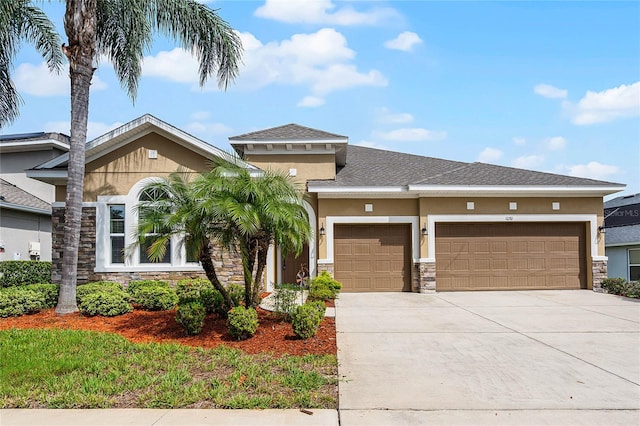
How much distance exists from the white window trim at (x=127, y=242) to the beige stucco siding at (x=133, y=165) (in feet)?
0.75

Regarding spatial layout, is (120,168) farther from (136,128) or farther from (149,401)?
Result: (149,401)

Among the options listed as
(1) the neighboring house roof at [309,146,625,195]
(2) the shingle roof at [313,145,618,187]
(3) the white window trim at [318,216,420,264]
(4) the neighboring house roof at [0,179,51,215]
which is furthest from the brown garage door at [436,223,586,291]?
(4) the neighboring house roof at [0,179,51,215]

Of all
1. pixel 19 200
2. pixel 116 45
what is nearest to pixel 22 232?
pixel 19 200

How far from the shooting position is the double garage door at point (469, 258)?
14477mm

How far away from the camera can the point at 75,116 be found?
10.5m

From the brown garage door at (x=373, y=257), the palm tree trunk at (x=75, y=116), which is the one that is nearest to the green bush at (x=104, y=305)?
the palm tree trunk at (x=75, y=116)

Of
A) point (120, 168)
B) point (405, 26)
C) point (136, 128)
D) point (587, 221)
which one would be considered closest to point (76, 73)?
point (136, 128)

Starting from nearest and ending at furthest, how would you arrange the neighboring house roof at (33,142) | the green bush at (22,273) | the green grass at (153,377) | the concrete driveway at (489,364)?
the concrete driveway at (489,364), the green grass at (153,377), the green bush at (22,273), the neighboring house roof at (33,142)

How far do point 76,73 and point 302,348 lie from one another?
825 cm

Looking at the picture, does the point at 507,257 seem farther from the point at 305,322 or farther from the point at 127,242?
the point at 127,242

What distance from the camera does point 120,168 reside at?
43.9ft

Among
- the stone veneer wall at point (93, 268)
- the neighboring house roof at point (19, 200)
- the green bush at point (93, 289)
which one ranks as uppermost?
the neighboring house roof at point (19, 200)

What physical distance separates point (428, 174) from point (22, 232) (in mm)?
14686

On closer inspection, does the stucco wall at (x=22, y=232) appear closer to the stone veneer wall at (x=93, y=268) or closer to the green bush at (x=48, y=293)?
the stone veneer wall at (x=93, y=268)
